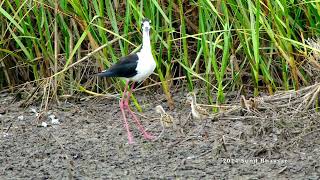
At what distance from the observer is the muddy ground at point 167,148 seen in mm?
4574

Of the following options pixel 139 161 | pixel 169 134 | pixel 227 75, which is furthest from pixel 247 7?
pixel 139 161

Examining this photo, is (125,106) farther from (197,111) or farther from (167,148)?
(167,148)

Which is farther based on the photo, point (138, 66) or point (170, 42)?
point (170, 42)

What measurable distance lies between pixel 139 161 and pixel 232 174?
618 mm

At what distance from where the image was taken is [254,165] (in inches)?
181

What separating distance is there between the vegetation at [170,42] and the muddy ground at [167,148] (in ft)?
1.12

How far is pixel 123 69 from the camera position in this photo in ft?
18.0

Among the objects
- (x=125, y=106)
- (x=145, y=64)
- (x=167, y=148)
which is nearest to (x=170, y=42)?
(x=145, y=64)

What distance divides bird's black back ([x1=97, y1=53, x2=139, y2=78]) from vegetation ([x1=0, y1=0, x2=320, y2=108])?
Result: 0.20 metres

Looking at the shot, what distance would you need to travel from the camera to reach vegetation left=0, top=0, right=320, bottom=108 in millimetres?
5582

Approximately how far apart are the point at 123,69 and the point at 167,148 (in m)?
0.71

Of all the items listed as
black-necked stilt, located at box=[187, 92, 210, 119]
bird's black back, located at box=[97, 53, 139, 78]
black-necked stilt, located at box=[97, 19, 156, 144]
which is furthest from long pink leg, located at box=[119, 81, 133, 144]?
black-necked stilt, located at box=[187, 92, 210, 119]

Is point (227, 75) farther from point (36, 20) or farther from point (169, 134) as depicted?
point (36, 20)

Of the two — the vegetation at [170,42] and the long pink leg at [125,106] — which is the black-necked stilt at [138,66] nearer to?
the long pink leg at [125,106]
